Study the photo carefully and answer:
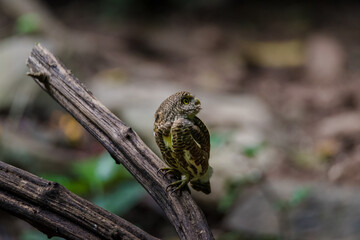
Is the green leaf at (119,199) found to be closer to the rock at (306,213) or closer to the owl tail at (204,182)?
the rock at (306,213)

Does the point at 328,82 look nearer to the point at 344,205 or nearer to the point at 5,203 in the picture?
the point at 344,205

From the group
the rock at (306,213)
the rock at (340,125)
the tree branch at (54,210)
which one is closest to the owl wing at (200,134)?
the tree branch at (54,210)

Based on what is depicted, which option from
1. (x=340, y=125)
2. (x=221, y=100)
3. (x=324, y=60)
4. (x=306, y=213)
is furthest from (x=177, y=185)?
(x=324, y=60)

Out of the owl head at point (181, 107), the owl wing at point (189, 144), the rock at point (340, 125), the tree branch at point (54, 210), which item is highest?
the rock at point (340, 125)

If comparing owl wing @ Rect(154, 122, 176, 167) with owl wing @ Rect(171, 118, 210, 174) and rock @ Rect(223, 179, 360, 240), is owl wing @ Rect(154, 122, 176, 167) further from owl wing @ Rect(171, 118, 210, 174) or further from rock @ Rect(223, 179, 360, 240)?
rock @ Rect(223, 179, 360, 240)

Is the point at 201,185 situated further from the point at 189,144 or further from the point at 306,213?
the point at 306,213

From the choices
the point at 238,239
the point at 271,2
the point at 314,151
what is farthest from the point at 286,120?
the point at 271,2
